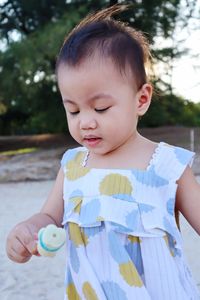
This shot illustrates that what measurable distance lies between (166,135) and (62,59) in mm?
5405

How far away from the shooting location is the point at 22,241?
77 cm

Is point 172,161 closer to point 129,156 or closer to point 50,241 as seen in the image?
point 129,156

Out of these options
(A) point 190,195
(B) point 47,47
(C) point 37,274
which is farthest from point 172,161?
(B) point 47,47

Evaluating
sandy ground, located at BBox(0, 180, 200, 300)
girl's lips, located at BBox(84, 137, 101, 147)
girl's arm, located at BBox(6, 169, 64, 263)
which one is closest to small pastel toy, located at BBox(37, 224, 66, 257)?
girl's arm, located at BBox(6, 169, 64, 263)

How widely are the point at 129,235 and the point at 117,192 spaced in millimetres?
68

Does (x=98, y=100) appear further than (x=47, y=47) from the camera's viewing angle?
No

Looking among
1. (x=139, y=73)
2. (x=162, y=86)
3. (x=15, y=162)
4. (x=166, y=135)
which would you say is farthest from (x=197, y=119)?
(x=139, y=73)

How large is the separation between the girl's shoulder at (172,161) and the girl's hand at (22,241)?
0.73 ft

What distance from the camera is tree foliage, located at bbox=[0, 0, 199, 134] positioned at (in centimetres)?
471

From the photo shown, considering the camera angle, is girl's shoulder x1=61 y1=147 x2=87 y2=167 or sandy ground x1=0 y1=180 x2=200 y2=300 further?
sandy ground x1=0 y1=180 x2=200 y2=300

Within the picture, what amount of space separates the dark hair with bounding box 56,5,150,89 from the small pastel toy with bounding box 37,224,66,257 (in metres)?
0.26

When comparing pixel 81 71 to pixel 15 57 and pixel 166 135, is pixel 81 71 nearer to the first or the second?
pixel 15 57

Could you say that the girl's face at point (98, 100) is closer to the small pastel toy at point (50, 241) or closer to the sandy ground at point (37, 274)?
the small pastel toy at point (50, 241)

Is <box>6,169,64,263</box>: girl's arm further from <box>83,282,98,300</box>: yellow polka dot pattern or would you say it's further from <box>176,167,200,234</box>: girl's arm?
<box>176,167,200,234</box>: girl's arm
